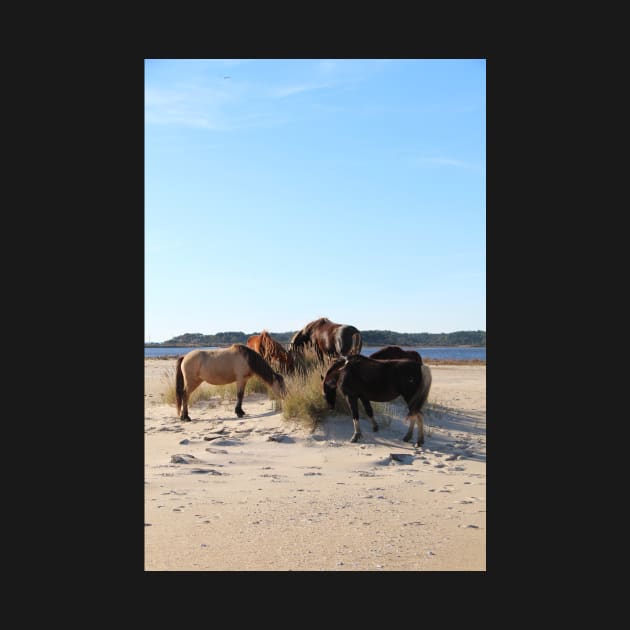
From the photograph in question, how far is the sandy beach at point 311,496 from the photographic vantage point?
4.54 meters

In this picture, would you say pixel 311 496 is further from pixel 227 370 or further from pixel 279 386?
pixel 227 370

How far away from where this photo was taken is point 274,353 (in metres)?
14.0

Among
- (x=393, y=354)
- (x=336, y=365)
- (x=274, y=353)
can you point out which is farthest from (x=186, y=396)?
(x=393, y=354)

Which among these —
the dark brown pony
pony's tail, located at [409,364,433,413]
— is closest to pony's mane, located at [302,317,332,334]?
the dark brown pony

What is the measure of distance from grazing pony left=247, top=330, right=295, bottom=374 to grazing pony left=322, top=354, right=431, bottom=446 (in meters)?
3.80

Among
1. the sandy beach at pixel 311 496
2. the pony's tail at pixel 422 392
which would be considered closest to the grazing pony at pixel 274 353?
the sandy beach at pixel 311 496

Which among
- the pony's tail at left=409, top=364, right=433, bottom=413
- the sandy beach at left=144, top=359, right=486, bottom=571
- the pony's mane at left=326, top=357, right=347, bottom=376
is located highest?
the pony's mane at left=326, top=357, right=347, bottom=376

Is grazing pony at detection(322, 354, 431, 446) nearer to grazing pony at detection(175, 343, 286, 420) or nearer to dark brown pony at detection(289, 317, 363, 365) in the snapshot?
grazing pony at detection(175, 343, 286, 420)

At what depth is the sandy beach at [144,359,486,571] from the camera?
454 centimetres

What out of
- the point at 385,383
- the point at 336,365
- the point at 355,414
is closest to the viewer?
the point at 385,383

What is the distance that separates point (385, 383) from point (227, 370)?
343 cm

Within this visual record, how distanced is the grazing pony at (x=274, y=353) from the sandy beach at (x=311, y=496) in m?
1.77
